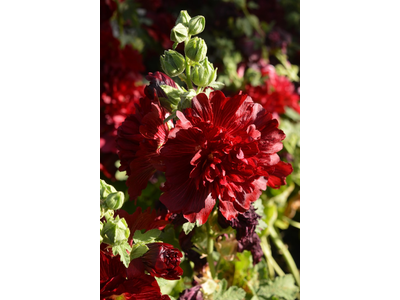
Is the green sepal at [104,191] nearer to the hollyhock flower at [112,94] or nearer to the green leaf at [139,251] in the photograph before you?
the green leaf at [139,251]

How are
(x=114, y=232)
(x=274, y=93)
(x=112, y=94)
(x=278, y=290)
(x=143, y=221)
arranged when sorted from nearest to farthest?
(x=114, y=232) → (x=143, y=221) → (x=278, y=290) → (x=112, y=94) → (x=274, y=93)

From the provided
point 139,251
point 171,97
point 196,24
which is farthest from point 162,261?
point 196,24

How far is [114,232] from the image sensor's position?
580 millimetres

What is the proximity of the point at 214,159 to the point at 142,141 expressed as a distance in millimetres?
125

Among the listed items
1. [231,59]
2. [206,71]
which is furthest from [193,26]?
[231,59]

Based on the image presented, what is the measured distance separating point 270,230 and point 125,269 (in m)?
0.78

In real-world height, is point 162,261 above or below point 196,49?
below

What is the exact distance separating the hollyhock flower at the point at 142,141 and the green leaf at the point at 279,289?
1.47 ft

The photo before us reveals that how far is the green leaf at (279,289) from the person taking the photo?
95cm

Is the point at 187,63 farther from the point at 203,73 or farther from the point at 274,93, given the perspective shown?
the point at 274,93

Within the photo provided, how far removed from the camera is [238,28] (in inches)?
67.2

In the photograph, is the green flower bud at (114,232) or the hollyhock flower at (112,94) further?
the hollyhock flower at (112,94)

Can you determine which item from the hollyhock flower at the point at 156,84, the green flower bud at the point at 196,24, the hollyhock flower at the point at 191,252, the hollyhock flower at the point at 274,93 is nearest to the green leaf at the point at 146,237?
the hollyhock flower at the point at 191,252

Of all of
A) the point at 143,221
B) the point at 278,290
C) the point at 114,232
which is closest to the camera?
the point at 114,232
